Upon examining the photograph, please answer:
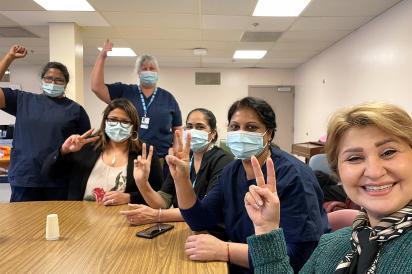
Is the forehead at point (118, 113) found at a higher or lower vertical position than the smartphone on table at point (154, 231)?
higher

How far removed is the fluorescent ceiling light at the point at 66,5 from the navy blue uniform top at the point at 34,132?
2035mm

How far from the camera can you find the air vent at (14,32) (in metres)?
5.40

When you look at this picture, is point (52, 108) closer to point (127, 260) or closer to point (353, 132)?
point (127, 260)

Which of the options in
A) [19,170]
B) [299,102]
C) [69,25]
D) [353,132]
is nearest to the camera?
[353,132]

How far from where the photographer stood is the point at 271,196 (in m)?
1.10

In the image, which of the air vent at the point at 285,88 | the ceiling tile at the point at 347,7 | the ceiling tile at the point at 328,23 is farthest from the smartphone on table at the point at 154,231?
the air vent at the point at 285,88

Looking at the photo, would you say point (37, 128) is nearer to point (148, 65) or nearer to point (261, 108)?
point (148, 65)

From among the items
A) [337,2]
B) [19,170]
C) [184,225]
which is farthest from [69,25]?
[184,225]

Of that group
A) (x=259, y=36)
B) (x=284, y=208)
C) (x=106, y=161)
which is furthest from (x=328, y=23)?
(x=284, y=208)

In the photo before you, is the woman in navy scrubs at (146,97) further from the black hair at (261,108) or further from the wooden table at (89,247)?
the black hair at (261,108)

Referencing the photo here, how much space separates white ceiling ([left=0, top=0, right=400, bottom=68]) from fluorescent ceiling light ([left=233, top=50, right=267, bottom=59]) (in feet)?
0.51

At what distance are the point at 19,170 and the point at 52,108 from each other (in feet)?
1.61

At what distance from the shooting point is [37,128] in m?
2.49

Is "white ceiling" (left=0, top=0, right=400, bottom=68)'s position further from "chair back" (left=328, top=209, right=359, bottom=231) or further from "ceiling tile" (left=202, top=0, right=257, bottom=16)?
"chair back" (left=328, top=209, right=359, bottom=231)
